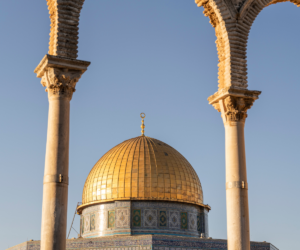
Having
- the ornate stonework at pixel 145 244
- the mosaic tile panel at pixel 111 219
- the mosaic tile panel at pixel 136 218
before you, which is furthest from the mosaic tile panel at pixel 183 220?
the mosaic tile panel at pixel 111 219

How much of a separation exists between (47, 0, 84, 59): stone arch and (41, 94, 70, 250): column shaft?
0.84 m

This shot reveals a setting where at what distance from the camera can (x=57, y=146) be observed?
31.0ft

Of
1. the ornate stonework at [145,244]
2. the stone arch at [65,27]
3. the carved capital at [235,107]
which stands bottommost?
the ornate stonework at [145,244]

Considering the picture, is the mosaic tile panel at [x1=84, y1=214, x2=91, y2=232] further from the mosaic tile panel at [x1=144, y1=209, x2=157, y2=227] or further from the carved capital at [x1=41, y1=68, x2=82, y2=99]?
the carved capital at [x1=41, y1=68, x2=82, y2=99]

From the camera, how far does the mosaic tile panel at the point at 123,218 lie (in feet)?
78.1

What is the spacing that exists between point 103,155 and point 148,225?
174 inches

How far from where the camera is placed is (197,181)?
2597 cm

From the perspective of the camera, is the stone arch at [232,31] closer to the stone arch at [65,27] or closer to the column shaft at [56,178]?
the stone arch at [65,27]

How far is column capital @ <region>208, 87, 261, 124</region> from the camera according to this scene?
1109 centimetres

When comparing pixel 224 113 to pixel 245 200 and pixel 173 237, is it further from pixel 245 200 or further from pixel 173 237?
pixel 173 237

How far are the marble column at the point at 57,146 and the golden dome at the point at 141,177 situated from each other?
14.7 metres

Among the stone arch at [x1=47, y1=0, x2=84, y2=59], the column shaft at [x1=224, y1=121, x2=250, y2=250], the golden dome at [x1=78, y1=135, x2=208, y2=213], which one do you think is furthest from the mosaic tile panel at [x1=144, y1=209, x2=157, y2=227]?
the stone arch at [x1=47, y1=0, x2=84, y2=59]

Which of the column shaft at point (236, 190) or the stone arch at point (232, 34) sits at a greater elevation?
the stone arch at point (232, 34)

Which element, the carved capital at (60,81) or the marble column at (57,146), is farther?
the carved capital at (60,81)
